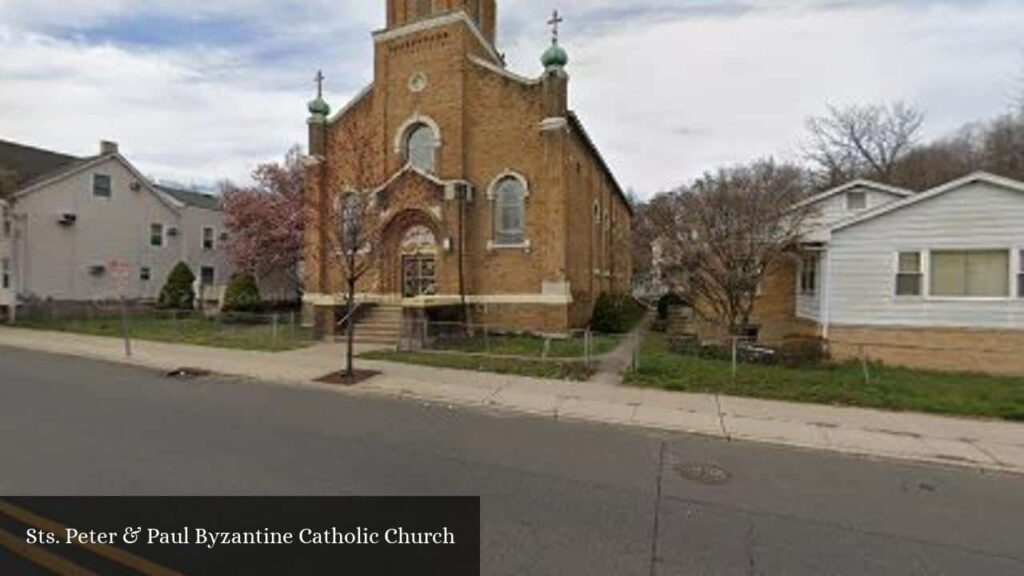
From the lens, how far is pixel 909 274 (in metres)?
16.5

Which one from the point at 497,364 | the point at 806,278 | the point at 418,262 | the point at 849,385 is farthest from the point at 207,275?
the point at 849,385

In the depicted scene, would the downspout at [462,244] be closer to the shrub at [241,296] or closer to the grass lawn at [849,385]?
the grass lawn at [849,385]

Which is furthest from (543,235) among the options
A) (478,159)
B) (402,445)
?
(402,445)

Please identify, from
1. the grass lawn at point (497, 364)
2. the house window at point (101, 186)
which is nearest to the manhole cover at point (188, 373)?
the grass lawn at point (497, 364)

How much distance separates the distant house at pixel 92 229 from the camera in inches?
1147

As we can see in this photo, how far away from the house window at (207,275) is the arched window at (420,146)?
2253 centimetres

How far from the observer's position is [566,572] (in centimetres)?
426

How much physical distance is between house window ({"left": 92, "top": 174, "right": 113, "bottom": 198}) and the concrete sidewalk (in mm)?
23287

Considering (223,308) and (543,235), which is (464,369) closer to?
(543,235)

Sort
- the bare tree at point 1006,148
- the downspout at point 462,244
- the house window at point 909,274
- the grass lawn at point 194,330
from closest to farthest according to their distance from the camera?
the house window at point 909,274 → the grass lawn at point 194,330 → the downspout at point 462,244 → the bare tree at point 1006,148

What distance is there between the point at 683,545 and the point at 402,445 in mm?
3898

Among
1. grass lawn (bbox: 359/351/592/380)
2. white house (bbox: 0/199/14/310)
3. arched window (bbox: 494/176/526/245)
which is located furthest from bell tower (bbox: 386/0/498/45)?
white house (bbox: 0/199/14/310)

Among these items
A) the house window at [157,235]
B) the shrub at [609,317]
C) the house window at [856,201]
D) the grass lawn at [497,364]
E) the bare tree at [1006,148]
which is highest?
the bare tree at [1006,148]
